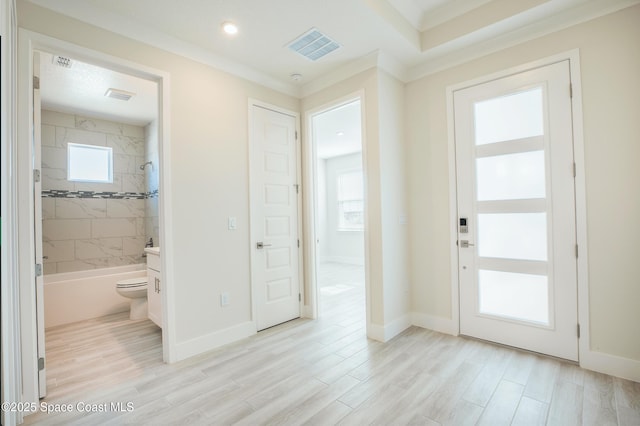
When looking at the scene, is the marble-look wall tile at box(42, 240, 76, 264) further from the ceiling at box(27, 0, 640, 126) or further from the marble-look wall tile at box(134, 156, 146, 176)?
the ceiling at box(27, 0, 640, 126)

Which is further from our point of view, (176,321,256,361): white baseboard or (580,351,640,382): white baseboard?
(176,321,256,361): white baseboard

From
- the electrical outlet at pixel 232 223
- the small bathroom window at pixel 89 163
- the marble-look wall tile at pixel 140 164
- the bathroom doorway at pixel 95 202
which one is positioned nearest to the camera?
the electrical outlet at pixel 232 223

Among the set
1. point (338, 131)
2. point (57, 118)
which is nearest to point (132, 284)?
point (57, 118)

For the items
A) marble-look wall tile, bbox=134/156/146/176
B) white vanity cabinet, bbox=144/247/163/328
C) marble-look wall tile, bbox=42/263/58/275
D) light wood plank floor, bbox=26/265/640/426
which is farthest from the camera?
marble-look wall tile, bbox=134/156/146/176

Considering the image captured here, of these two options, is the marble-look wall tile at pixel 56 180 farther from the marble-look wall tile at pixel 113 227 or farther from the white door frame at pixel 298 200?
the white door frame at pixel 298 200

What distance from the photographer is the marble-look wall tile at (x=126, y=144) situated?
476 cm

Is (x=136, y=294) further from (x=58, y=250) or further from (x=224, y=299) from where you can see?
(x=224, y=299)

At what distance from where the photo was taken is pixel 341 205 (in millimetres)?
8359

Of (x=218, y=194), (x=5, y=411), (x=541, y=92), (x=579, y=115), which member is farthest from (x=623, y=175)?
(x=5, y=411)

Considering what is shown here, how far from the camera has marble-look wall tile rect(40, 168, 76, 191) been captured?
4.17 m

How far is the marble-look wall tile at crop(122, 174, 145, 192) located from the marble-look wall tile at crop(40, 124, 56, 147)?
96cm

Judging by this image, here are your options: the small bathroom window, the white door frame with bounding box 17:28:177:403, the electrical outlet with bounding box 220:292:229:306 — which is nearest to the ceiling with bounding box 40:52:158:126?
the small bathroom window

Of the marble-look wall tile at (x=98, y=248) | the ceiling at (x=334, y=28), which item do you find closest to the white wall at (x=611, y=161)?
the ceiling at (x=334, y=28)

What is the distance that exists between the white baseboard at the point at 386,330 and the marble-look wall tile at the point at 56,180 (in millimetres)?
4596
